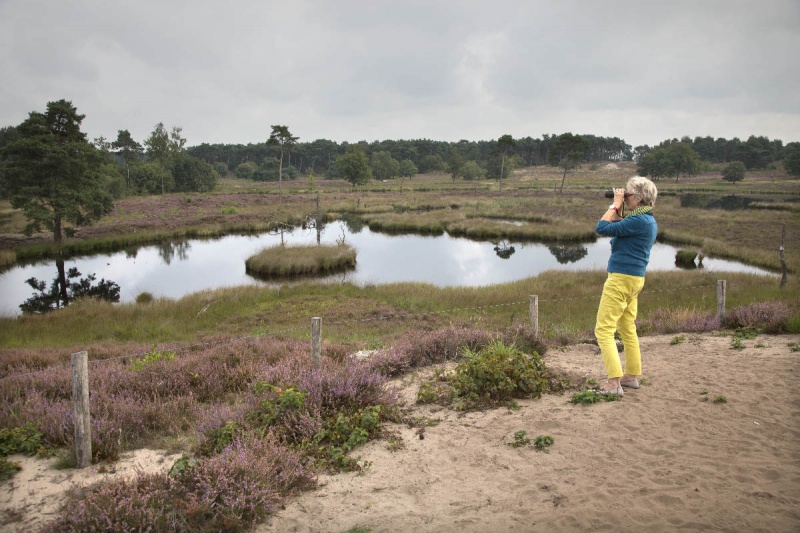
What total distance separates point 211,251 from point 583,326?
30651mm

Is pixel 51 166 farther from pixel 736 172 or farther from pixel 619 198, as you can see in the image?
pixel 736 172

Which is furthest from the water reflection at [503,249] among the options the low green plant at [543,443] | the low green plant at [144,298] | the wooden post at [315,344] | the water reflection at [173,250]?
the low green plant at [543,443]

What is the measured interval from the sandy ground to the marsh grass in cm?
2248

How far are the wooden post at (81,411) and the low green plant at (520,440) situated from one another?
4885mm

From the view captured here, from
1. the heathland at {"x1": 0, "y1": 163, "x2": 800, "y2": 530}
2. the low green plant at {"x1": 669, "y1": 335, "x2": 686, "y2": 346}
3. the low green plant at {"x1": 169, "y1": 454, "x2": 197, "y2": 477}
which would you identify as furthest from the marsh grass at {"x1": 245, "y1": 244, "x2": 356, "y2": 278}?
the low green plant at {"x1": 169, "y1": 454, "x2": 197, "y2": 477}

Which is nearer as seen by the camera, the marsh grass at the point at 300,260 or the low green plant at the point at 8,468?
the low green plant at the point at 8,468

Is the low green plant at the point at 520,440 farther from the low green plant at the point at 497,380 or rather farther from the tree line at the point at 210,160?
the tree line at the point at 210,160

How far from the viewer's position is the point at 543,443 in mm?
5355

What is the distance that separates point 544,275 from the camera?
76.1 feet

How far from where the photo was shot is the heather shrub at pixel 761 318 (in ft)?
31.5

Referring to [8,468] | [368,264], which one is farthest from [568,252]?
[8,468]

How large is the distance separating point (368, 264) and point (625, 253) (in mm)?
25550

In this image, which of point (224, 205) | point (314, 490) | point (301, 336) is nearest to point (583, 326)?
point (301, 336)

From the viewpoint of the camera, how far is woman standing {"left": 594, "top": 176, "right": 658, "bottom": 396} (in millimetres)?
5973
